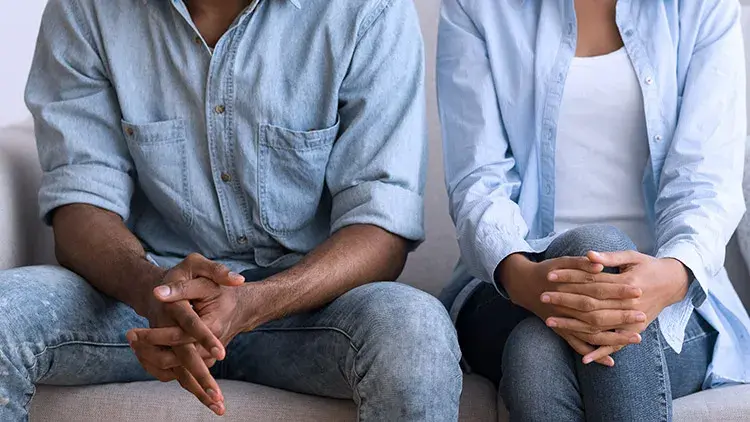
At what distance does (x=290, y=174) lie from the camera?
63.0 inches

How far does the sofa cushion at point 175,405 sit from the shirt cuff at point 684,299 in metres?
0.26

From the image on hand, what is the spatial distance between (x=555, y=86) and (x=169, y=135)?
0.58 metres

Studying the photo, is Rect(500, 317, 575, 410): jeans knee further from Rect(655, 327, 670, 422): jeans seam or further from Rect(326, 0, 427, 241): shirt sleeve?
Rect(326, 0, 427, 241): shirt sleeve

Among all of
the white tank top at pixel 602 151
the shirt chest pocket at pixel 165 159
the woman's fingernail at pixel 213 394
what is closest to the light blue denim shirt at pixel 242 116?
the shirt chest pocket at pixel 165 159

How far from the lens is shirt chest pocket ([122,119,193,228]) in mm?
1593

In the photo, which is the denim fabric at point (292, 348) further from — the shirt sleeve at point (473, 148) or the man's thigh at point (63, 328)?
the shirt sleeve at point (473, 148)

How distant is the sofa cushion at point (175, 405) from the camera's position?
1.41 metres

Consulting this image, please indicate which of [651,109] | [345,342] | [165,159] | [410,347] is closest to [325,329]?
[345,342]

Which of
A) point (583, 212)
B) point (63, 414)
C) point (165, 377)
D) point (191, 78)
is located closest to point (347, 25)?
point (191, 78)

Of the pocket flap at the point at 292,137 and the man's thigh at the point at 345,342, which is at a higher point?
the pocket flap at the point at 292,137

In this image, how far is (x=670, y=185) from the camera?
1573 millimetres

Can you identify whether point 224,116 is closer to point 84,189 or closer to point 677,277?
point 84,189

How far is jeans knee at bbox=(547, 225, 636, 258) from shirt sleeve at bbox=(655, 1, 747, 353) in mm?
75

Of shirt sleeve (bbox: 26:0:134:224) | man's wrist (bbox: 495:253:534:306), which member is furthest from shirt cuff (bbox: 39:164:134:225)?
man's wrist (bbox: 495:253:534:306)
